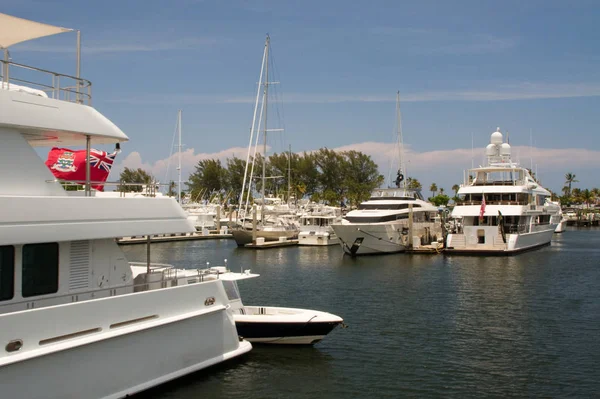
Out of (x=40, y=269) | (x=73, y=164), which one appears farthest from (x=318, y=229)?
(x=40, y=269)

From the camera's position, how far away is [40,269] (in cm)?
1136

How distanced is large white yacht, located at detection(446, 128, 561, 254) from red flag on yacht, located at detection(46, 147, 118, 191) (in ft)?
132

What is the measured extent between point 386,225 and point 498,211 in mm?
9612

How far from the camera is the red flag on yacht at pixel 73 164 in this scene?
1426 cm

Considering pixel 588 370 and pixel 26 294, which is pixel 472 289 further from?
pixel 26 294

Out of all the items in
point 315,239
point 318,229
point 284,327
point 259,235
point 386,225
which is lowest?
point 284,327

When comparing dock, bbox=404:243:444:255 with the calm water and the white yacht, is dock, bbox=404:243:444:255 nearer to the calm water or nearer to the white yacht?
the calm water

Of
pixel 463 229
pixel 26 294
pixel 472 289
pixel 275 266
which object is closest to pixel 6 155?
pixel 26 294

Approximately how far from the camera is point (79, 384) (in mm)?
10742

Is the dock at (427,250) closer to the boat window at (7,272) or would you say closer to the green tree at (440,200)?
the boat window at (7,272)

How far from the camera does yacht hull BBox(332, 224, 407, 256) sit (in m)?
51.2

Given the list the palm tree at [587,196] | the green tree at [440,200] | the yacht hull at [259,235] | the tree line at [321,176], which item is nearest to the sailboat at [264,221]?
the yacht hull at [259,235]

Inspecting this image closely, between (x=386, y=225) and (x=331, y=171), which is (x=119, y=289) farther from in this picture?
(x=331, y=171)

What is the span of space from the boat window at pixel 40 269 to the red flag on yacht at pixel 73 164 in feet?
9.40
